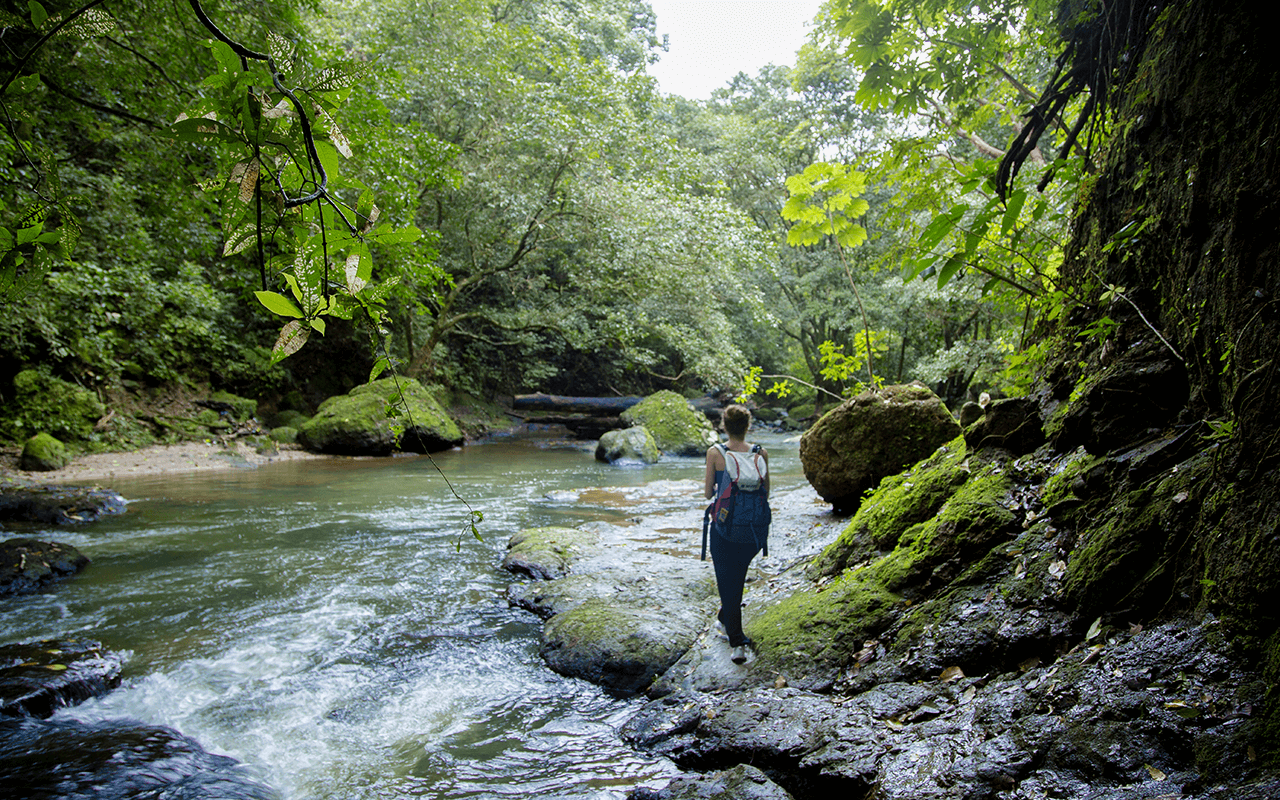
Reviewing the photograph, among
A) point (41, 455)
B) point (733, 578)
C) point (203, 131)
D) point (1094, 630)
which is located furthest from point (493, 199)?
point (203, 131)

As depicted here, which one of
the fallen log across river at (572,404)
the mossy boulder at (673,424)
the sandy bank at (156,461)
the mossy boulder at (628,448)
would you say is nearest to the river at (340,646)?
the sandy bank at (156,461)

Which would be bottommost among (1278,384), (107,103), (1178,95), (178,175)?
(1278,384)

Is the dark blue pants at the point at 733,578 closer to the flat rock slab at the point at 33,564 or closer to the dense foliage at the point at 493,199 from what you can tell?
the dense foliage at the point at 493,199

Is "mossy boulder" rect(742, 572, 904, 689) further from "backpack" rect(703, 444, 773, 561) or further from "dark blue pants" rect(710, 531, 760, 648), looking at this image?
"backpack" rect(703, 444, 773, 561)

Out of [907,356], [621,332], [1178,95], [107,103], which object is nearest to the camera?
[1178,95]

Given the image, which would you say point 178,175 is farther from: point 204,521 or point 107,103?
point 204,521

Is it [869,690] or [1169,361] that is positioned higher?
[1169,361]

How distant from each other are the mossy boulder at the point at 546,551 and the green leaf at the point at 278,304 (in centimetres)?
557

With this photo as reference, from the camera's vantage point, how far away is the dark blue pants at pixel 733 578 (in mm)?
4223

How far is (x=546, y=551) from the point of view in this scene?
6848 millimetres

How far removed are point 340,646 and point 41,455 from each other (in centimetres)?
954

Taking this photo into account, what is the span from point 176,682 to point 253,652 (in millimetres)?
505

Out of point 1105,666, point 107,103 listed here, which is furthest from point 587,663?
point 107,103

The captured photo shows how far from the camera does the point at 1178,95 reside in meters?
2.96
